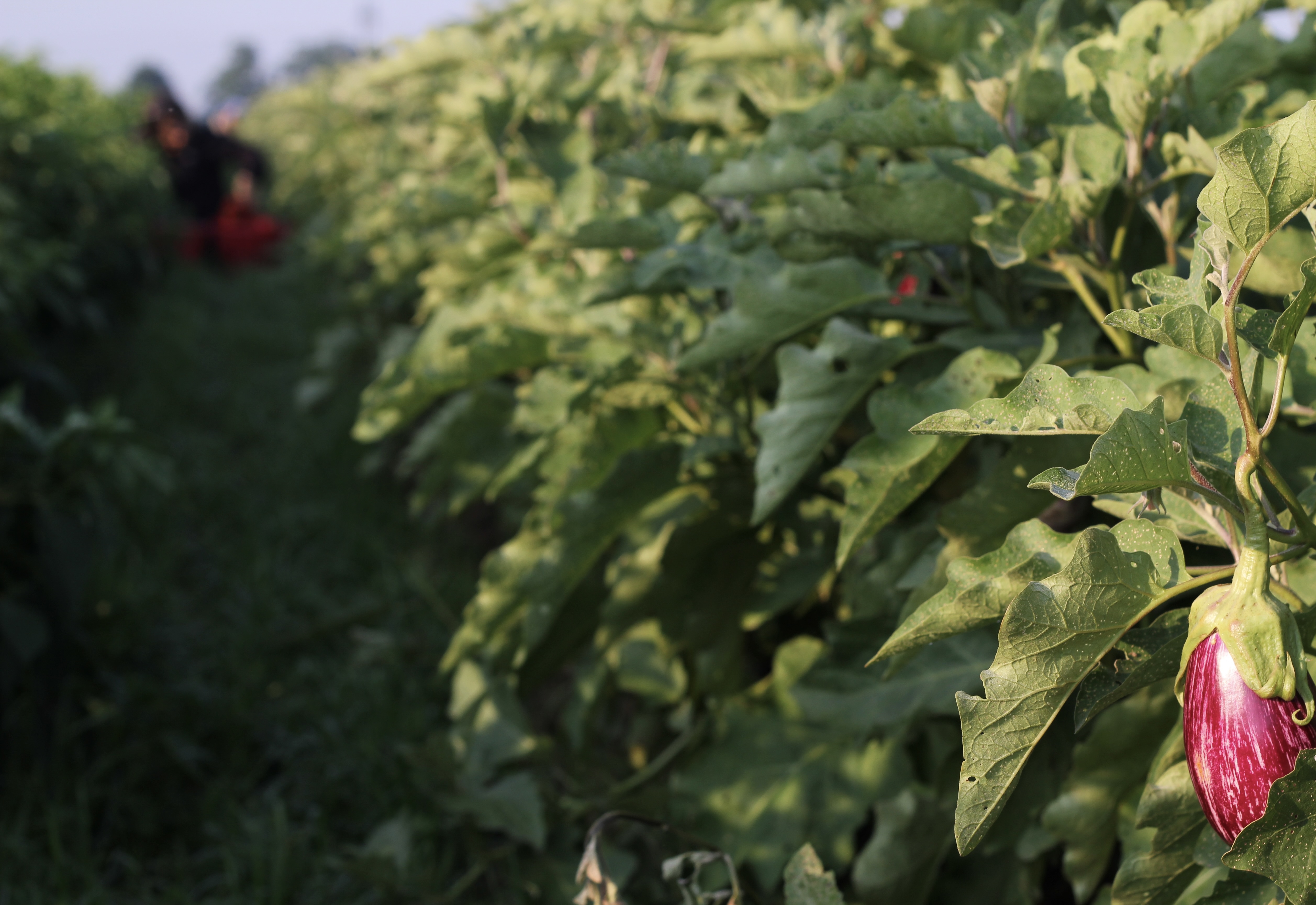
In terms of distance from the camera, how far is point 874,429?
140cm

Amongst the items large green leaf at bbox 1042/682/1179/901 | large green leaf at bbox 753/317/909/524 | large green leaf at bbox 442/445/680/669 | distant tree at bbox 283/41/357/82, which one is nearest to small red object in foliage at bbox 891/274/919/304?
large green leaf at bbox 753/317/909/524

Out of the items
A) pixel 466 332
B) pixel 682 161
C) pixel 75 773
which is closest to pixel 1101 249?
pixel 682 161

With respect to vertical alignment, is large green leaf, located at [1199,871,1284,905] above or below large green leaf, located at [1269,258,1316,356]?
below

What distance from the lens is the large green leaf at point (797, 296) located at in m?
1.23

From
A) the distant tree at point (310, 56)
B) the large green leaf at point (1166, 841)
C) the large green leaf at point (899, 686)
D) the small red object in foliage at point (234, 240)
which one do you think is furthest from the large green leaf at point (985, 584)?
the distant tree at point (310, 56)

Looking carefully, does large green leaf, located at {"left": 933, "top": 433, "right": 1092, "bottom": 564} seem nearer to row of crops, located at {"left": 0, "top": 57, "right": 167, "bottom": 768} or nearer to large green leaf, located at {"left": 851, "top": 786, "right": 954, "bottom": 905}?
large green leaf, located at {"left": 851, "top": 786, "right": 954, "bottom": 905}

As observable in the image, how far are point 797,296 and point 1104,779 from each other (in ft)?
1.98

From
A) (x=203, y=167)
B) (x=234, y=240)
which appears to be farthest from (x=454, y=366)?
(x=203, y=167)

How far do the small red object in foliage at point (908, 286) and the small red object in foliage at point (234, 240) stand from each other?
10.2 meters

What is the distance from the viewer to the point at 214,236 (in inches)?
417

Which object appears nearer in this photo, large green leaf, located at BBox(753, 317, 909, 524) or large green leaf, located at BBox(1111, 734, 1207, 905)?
large green leaf, located at BBox(1111, 734, 1207, 905)

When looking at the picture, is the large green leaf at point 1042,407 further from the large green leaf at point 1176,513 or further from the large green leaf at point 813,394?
the large green leaf at point 813,394

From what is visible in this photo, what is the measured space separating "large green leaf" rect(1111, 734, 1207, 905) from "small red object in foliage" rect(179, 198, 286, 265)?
10781 mm

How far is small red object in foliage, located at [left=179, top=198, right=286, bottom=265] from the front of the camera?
10.5m
